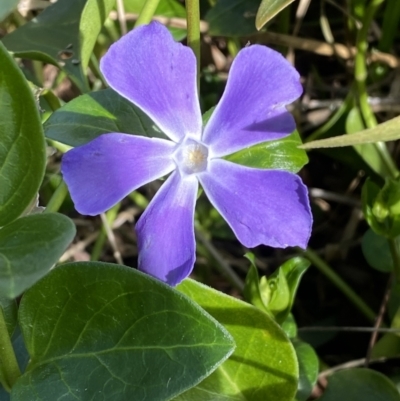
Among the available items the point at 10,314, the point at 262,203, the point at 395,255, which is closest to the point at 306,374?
the point at 395,255

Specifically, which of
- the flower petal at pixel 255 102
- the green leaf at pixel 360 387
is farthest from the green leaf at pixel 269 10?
the green leaf at pixel 360 387

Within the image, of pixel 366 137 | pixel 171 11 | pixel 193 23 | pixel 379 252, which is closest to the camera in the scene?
pixel 366 137

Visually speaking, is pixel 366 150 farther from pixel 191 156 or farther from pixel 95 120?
pixel 95 120

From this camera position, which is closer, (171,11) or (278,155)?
(278,155)

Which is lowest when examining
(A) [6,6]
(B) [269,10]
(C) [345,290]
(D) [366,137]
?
(C) [345,290]

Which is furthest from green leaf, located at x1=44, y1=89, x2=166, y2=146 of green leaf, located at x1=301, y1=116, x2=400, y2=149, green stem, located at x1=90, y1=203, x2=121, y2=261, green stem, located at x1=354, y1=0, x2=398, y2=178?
green stem, located at x1=354, y1=0, x2=398, y2=178

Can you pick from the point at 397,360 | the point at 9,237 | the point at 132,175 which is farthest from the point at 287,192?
the point at 397,360

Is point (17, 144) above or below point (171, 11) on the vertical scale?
above
